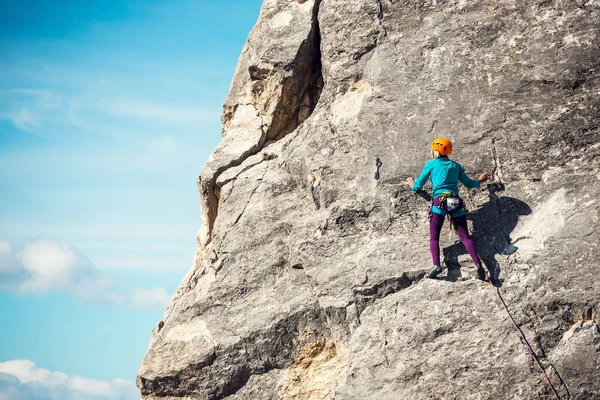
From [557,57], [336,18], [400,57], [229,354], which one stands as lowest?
[229,354]

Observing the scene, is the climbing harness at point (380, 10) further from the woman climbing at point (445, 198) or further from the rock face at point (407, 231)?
the woman climbing at point (445, 198)

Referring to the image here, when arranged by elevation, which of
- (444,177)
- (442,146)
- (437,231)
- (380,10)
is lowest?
(437,231)

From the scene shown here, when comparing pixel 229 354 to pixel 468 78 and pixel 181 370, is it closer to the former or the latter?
pixel 181 370

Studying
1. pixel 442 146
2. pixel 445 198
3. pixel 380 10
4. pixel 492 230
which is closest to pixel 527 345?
pixel 492 230

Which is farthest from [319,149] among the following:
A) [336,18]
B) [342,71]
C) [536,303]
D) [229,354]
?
[536,303]

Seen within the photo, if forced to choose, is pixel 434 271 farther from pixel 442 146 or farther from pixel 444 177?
pixel 442 146

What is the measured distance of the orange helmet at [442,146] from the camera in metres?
11.7

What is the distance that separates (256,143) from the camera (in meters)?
15.4

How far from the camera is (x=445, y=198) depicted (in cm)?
1138

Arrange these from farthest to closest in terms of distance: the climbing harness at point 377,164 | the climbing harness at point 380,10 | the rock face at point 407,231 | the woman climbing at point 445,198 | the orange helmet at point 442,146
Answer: the climbing harness at point 380,10 < the climbing harness at point 377,164 < the orange helmet at point 442,146 < the woman climbing at point 445,198 < the rock face at point 407,231

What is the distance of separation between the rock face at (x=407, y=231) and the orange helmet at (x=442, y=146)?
660 mm

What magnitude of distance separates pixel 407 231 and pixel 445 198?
1.15 metres

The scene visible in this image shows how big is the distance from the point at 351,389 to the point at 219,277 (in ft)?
12.3

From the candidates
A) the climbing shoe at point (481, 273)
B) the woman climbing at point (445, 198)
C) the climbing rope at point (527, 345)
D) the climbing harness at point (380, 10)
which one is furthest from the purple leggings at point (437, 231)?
the climbing harness at point (380, 10)
